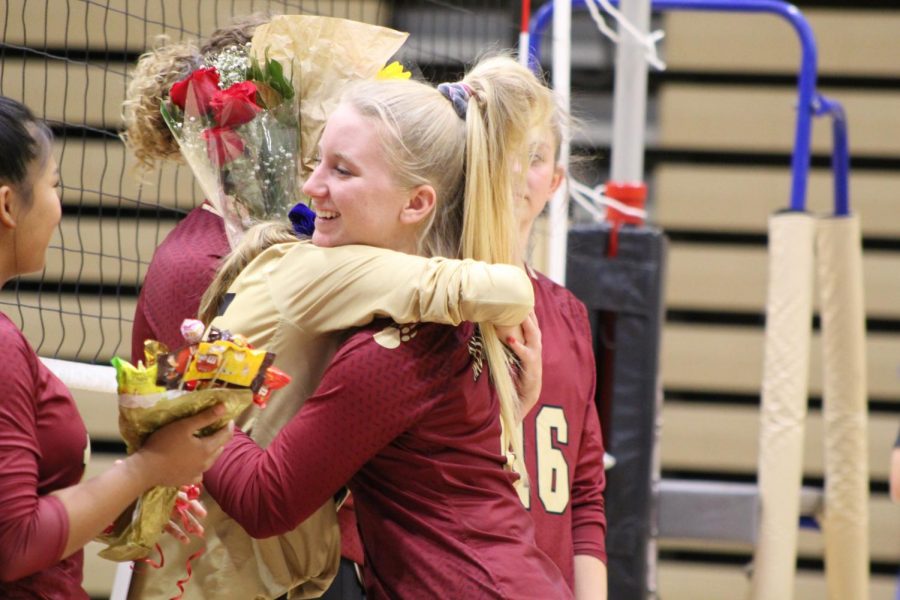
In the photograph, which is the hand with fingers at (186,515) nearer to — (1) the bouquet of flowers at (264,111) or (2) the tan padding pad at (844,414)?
(1) the bouquet of flowers at (264,111)

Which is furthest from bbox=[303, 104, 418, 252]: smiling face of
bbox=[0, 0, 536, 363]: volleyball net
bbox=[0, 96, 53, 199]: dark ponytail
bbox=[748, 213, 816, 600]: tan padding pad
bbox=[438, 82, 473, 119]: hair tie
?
bbox=[0, 0, 536, 363]: volleyball net

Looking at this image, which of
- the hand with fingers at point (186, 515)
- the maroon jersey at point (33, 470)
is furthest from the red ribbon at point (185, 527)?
the maroon jersey at point (33, 470)

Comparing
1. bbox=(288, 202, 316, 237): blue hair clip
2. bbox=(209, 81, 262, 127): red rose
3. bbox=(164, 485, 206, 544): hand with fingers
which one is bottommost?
bbox=(164, 485, 206, 544): hand with fingers

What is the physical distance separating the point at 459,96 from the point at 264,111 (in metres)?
0.34

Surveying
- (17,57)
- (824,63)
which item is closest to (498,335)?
(17,57)

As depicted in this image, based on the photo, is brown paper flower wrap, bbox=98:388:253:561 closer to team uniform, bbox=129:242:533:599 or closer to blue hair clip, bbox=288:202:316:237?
team uniform, bbox=129:242:533:599

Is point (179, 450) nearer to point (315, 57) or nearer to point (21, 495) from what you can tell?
point (21, 495)

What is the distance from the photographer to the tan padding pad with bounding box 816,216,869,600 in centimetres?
374

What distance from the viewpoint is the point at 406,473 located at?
1547mm

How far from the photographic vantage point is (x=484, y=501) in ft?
5.12

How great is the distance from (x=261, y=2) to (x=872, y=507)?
318cm

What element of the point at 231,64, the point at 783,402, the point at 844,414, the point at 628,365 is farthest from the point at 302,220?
the point at 844,414

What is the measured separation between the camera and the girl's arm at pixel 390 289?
148 cm

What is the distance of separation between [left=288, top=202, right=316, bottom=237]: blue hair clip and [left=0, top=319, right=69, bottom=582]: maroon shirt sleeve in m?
0.46
